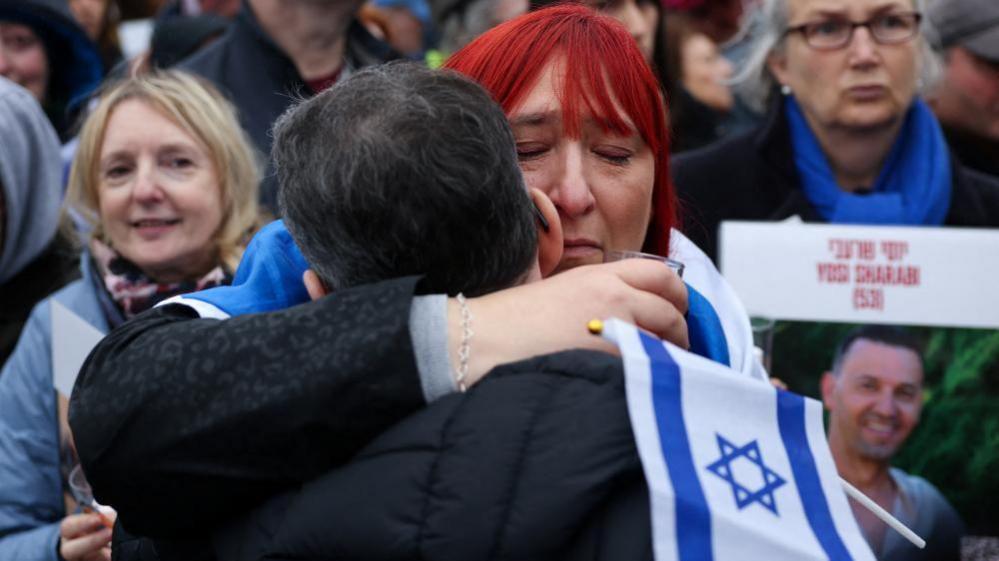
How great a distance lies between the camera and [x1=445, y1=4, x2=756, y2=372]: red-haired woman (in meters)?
2.07

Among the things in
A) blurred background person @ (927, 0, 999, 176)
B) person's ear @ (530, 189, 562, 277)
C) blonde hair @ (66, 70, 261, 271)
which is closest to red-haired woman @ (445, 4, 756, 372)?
person's ear @ (530, 189, 562, 277)

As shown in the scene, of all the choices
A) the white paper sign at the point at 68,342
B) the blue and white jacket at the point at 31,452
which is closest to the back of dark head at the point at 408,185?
the white paper sign at the point at 68,342

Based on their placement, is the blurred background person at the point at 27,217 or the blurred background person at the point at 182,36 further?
the blurred background person at the point at 182,36

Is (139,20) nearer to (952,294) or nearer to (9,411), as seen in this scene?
(9,411)

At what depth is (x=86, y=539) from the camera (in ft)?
8.27

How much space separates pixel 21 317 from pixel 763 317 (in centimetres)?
189

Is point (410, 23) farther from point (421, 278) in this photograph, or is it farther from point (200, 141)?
point (421, 278)

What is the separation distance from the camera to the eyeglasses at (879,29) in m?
3.54

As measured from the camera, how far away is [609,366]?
56.5 inches

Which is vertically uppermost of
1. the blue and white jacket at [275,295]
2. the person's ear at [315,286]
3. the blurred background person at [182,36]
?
the blurred background person at [182,36]

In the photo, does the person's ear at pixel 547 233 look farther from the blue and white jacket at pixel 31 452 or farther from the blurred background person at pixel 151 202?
the blurred background person at pixel 151 202

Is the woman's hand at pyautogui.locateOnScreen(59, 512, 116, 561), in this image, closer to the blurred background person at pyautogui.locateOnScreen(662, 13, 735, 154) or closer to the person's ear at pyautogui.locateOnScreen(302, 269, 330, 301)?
the person's ear at pyautogui.locateOnScreen(302, 269, 330, 301)

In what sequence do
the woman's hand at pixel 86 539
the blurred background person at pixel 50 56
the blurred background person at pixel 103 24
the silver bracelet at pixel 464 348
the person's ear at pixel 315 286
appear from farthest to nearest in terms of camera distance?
the blurred background person at pixel 103 24, the blurred background person at pixel 50 56, the woman's hand at pixel 86 539, the person's ear at pixel 315 286, the silver bracelet at pixel 464 348

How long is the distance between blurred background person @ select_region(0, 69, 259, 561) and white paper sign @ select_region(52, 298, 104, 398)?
1.10 feet
